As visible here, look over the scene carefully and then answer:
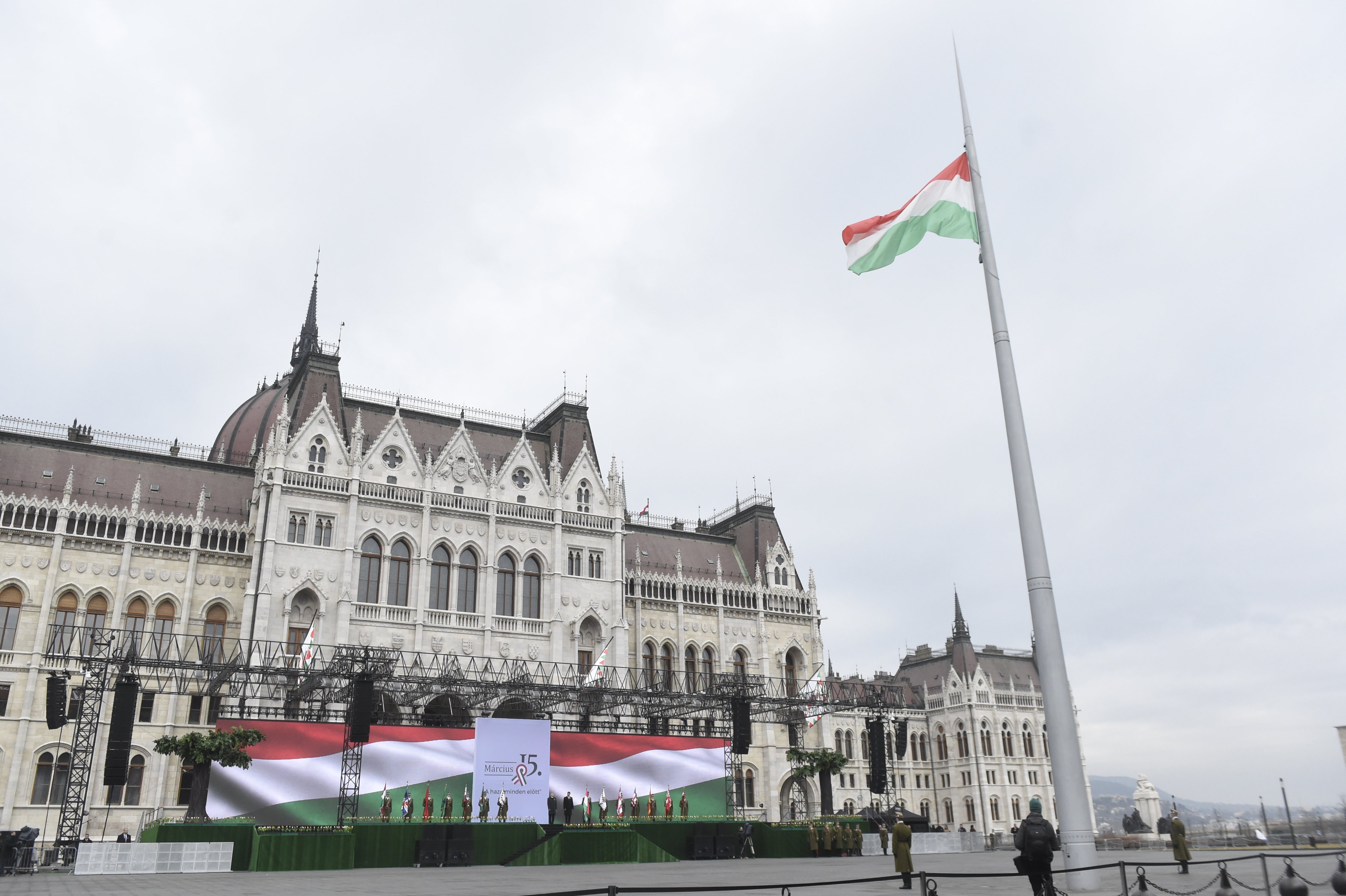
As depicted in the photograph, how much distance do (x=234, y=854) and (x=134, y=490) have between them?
951 inches

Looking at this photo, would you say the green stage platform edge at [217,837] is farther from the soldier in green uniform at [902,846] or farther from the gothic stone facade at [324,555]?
the soldier in green uniform at [902,846]

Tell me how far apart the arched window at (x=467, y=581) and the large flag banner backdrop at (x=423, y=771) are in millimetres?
9257

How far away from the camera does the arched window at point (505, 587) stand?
50.5m

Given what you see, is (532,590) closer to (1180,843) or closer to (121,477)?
(121,477)

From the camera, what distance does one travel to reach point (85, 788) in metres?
30.7

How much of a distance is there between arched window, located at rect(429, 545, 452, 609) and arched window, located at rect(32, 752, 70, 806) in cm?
1658

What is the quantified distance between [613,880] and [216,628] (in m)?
30.0

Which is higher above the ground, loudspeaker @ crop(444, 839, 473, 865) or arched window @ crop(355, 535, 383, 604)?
arched window @ crop(355, 535, 383, 604)

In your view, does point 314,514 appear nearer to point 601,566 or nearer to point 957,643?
point 601,566

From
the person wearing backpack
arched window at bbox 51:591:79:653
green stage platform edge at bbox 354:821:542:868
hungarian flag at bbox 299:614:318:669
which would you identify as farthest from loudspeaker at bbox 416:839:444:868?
arched window at bbox 51:591:79:653

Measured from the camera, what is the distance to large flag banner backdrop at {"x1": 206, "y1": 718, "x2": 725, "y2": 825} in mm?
36938

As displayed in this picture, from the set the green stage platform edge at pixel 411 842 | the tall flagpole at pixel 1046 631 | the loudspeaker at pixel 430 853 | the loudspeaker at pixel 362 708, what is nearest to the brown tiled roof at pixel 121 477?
the loudspeaker at pixel 362 708

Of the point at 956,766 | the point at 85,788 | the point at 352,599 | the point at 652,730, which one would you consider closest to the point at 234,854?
the point at 85,788

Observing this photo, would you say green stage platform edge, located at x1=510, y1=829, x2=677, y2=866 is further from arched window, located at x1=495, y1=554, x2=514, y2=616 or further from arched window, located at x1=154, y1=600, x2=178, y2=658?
arched window, located at x1=154, y1=600, x2=178, y2=658
